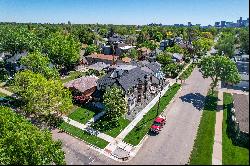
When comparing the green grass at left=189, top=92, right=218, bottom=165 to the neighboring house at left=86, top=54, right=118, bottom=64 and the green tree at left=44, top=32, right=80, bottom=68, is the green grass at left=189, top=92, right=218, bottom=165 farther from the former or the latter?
the neighboring house at left=86, top=54, right=118, bottom=64

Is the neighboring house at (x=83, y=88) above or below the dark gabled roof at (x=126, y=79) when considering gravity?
below

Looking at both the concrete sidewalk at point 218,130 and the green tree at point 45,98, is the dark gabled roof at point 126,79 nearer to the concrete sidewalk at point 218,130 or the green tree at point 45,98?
the green tree at point 45,98

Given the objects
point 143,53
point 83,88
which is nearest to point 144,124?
point 83,88

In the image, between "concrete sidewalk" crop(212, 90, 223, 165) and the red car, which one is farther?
the red car

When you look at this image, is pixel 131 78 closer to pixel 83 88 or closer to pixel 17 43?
pixel 83 88

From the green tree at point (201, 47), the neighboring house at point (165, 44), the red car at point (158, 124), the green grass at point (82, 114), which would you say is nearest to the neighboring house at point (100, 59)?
the neighboring house at point (165, 44)

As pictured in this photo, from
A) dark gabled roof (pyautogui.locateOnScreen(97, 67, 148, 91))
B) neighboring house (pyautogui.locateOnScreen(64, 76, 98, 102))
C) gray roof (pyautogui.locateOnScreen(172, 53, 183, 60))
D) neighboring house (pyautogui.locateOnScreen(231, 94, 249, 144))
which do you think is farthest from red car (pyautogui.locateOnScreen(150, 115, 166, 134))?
gray roof (pyautogui.locateOnScreen(172, 53, 183, 60))
